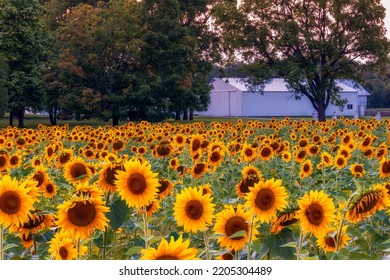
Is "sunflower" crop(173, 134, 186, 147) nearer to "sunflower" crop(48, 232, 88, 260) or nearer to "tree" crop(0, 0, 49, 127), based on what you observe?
"sunflower" crop(48, 232, 88, 260)

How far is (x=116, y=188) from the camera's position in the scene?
13.1 feet

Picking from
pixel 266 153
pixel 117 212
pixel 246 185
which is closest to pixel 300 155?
pixel 266 153

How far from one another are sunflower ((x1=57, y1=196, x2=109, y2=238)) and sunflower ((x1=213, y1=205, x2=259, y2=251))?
55 cm

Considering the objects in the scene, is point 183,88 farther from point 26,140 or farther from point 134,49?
point 26,140

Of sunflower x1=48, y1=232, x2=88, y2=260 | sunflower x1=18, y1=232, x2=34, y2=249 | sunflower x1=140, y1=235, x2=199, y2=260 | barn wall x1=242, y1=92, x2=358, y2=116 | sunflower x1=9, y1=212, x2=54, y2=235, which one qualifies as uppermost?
barn wall x1=242, y1=92, x2=358, y2=116

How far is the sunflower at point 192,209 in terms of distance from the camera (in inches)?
140

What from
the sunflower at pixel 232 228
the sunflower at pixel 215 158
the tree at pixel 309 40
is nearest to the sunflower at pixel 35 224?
the sunflower at pixel 232 228

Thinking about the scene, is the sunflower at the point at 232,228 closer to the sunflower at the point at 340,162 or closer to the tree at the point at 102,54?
the sunflower at the point at 340,162

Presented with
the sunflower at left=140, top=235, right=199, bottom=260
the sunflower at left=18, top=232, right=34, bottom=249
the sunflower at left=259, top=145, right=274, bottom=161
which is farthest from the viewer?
the sunflower at left=259, top=145, right=274, bottom=161

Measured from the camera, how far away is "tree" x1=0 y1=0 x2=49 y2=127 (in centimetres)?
3988

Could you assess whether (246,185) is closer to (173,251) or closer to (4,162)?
(173,251)

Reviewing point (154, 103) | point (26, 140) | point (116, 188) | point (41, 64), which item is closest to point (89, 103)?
point (154, 103)

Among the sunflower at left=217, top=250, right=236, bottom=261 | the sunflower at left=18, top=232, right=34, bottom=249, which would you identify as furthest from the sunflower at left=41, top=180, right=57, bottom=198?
the sunflower at left=217, top=250, right=236, bottom=261

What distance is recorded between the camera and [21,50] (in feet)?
135
